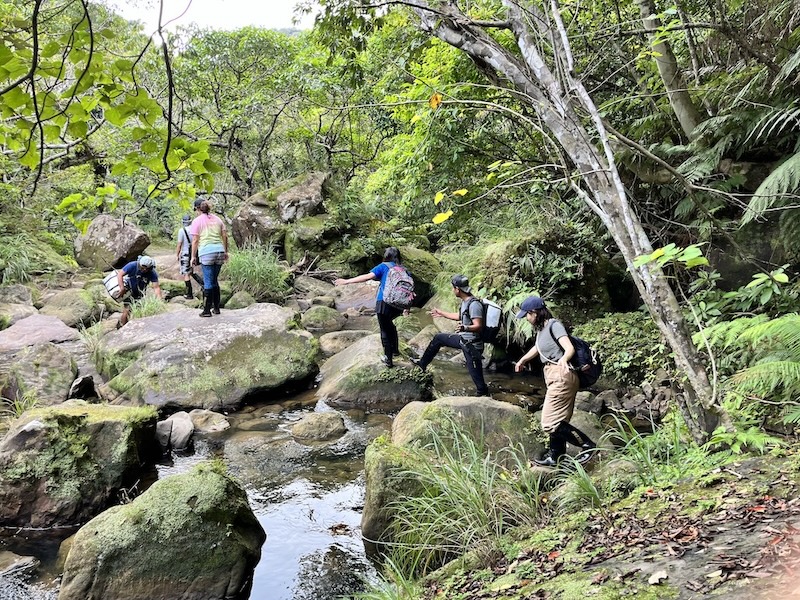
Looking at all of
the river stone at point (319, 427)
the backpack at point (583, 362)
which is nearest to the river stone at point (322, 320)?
the river stone at point (319, 427)

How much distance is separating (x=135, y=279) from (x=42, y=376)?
3812 millimetres

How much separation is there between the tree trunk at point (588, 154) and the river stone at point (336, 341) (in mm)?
6610

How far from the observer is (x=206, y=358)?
26.7ft

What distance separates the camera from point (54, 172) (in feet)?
51.0

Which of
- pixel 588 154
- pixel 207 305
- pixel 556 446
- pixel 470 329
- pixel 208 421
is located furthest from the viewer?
pixel 207 305

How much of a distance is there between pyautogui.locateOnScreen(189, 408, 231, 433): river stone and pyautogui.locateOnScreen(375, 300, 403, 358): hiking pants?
245 centimetres

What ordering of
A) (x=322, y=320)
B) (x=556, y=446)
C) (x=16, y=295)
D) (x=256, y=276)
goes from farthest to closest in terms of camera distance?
(x=256, y=276), (x=16, y=295), (x=322, y=320), (x=556, y=446)

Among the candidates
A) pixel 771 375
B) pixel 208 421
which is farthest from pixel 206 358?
pixel 771 375

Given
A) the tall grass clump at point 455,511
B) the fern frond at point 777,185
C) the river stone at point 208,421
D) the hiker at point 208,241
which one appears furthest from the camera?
the hiker at point 208,241

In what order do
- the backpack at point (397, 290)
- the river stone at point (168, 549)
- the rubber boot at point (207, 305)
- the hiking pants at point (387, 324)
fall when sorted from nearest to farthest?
the river stone at point (168, 549)
the backpack at point (397, 290)
the hiking pants at point (387, 324)
the rubber boot at point (207, 305)

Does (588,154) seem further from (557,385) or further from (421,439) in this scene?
(421,439)

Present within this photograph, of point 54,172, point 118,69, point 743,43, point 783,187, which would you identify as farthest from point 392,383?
point 54,172

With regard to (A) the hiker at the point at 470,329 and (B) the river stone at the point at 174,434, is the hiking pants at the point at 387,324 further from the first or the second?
(B) the river stone at the point at 174,434

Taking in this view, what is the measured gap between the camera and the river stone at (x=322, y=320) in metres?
12.5
